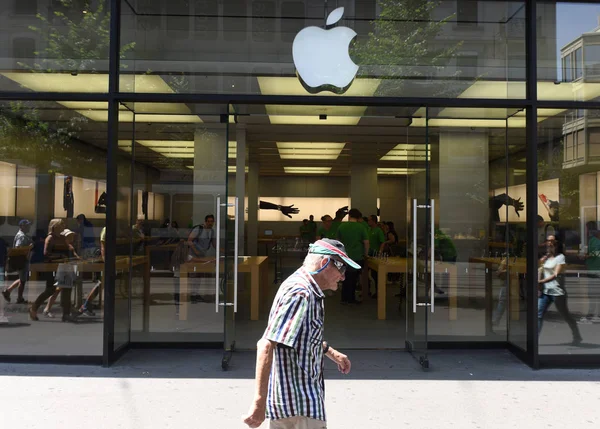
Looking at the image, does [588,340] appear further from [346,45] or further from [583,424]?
[346,45]

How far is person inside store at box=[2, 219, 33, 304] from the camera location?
6977mm

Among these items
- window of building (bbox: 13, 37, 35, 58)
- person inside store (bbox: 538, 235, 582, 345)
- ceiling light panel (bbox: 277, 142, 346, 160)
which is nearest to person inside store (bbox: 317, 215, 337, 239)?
ceiling light panel (bbox: 277, 142, 346, 160)

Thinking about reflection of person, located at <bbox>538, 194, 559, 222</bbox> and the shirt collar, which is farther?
reflection of person, located at <bbox>538, 194, 559, 222</bbox>

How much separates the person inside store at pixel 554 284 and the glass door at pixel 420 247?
1.27 m

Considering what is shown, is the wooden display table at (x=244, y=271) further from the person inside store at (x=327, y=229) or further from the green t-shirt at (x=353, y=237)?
the person inside store at (x=327, y=229)

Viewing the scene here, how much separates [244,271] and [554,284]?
424 cm

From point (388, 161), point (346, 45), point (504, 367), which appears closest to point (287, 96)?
A: point (346, 45)

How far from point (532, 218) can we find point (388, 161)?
41.1ft

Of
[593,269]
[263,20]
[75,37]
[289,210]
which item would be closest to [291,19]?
[263,20]

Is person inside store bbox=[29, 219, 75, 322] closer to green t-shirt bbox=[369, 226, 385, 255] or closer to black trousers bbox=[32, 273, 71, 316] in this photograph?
black trousers bbox=[32, 273, 71, 316]

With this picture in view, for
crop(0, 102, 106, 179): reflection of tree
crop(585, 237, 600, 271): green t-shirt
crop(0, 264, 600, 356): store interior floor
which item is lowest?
crop(0, 264, 600, 356): store interior floor

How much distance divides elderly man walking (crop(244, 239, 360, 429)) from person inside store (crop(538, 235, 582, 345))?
4705 millimetres

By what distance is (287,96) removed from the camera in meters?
6.58

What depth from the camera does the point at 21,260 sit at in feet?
22.9
